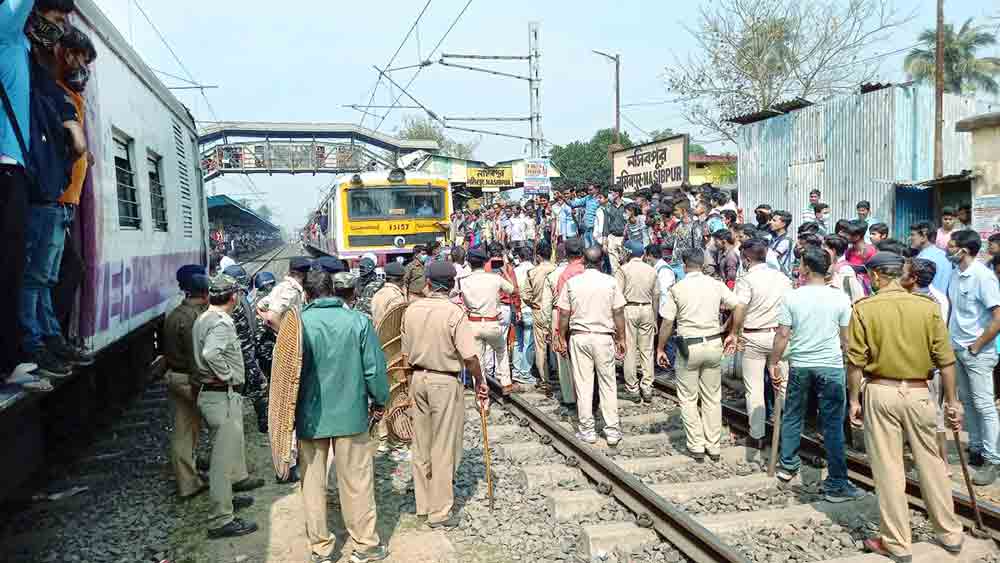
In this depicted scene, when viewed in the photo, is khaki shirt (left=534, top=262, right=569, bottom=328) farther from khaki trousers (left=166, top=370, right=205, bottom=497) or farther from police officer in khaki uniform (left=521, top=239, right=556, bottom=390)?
khaki trousers (left=166, top=370, right=205, bottom=497)


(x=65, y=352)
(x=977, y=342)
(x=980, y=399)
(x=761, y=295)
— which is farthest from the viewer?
(x=761, y=295)

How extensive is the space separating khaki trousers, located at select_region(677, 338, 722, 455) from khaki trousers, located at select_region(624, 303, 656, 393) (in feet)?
5.35

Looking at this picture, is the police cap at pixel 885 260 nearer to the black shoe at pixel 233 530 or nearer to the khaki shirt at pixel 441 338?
the khaki shirt at pixel 441 338

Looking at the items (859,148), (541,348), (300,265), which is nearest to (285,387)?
(300,265)

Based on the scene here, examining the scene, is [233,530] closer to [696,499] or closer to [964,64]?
[696,499]

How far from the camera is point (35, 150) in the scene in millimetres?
3809

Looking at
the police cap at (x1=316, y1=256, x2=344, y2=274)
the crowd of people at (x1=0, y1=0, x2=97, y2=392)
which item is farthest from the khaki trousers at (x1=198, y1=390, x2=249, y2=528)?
the police cap at (x1=316, y1=256, x2=344, y2=274)

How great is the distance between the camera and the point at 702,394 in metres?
6.39

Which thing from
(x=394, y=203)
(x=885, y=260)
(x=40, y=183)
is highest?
(x=394, y=203)

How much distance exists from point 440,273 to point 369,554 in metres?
1.96

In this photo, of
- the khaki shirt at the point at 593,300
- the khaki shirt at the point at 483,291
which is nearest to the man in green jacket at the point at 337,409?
the khaki shirt at the point at 593,300

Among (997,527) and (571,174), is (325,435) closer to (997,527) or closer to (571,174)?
(997,527)

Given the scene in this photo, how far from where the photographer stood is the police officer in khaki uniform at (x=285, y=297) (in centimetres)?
629

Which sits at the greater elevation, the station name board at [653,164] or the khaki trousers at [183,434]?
the station name board at [653,164]
